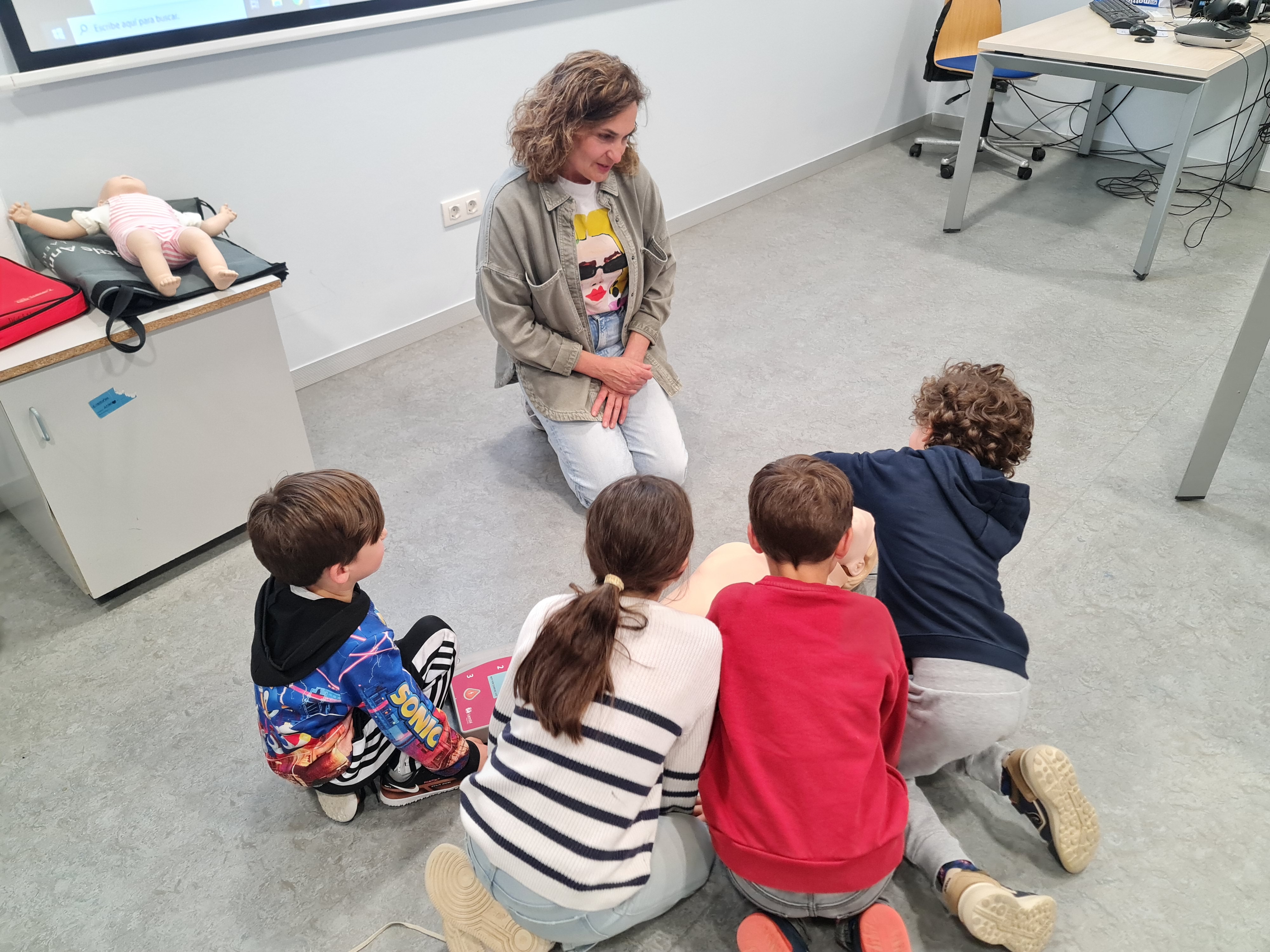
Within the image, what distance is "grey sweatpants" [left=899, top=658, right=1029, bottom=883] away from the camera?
1.41 meters

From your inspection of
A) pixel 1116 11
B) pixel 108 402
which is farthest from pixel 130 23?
pixel 1116 11

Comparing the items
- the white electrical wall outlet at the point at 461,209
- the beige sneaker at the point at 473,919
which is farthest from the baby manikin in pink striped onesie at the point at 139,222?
the beige sneaker at the point at 473,919

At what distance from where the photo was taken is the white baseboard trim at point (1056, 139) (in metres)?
4.07

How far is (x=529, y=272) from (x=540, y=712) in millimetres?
1281

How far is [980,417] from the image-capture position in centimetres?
158

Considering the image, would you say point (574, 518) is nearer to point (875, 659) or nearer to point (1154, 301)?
point (875, 659)

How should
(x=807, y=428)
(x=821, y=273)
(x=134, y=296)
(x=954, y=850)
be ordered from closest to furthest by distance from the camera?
(x=954, y=850) → (x=134, y=296) → (x=807, y=428) → (x=821, y=273)

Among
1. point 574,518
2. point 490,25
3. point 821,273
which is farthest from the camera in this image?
point 821,273

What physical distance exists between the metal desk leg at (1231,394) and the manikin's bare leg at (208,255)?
2.24m

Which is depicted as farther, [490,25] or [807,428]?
[490,25]

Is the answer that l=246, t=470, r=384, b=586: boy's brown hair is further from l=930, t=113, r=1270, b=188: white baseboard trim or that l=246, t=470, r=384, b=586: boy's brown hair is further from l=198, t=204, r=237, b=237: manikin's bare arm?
l=930, t=113, r=1270, b=188: white baseboard trim

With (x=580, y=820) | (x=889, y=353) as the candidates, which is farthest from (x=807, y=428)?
(x=580, y=820)

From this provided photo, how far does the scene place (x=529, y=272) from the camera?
84.8 inches

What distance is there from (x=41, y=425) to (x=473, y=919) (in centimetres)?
128
